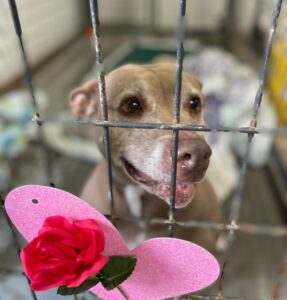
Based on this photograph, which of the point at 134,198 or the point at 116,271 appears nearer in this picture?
the point at 116,271

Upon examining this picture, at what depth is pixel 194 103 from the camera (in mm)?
864

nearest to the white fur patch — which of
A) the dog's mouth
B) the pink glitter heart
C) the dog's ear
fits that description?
the dog's mouth

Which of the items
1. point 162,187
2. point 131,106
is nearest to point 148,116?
point 131,106

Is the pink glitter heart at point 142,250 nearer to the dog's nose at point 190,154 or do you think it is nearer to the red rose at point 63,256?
the red rose at point 63,256

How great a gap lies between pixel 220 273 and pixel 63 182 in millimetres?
1295

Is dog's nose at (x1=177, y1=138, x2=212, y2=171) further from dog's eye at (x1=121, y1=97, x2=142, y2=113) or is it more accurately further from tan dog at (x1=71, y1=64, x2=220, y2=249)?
dog's eye at (x1=121, y1=97, x2=142, y2=113)

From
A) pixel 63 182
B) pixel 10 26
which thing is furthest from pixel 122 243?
pixel 10 26

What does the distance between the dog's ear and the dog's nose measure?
0.40 metres

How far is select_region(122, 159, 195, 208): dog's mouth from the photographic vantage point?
0.68 meters

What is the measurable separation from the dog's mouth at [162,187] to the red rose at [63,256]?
24 cm

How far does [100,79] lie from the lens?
46cm

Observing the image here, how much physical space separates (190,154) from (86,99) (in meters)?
0.45

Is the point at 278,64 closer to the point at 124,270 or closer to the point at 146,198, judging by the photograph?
the point at 146,198

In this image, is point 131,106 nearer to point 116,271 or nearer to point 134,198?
point 134,198
